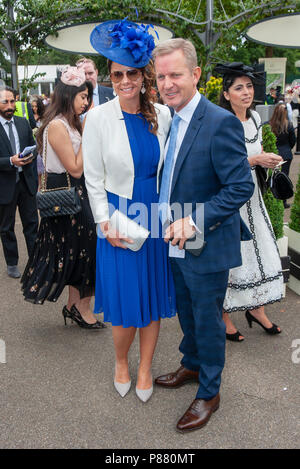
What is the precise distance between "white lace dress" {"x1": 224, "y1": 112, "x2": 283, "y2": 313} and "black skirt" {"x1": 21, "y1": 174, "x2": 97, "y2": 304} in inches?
43.4

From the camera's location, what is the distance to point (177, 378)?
2.83 m

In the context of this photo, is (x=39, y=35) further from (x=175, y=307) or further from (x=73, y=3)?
(x=175, y=307)

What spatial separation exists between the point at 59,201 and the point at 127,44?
141 centimetres

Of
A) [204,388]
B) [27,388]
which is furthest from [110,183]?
[27,388]

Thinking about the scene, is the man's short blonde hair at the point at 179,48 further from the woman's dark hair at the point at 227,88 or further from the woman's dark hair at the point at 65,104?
the woman's dark hair at the point at 65,104

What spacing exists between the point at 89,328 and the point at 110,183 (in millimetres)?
1618

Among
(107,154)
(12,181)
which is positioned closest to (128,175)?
(107,154)

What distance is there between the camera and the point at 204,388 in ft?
8.12

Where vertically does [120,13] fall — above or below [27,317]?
above

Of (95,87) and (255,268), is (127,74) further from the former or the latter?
(95,87)

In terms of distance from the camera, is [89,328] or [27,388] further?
[89,328]

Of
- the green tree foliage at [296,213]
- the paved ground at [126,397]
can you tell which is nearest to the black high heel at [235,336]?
the paved ground at [126,397]

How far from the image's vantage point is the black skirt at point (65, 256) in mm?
3441

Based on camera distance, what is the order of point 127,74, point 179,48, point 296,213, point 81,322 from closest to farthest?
point 179,48 < point 127,74 < point 81,322 < point 296,213
